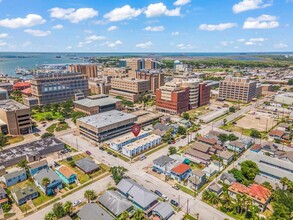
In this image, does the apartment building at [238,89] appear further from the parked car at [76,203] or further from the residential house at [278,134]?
the parked car at [76,203]

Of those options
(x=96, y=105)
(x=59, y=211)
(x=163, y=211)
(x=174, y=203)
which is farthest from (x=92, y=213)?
(x=96, y=105)

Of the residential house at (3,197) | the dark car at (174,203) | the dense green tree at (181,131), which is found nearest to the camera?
the residential house at (3,197)

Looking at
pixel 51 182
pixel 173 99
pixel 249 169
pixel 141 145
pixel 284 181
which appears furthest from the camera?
pixel 173 99

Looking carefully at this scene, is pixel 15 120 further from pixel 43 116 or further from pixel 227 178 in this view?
pixel 227 178

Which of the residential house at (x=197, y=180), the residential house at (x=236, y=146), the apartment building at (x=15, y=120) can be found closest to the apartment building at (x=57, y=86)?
the apartment building at (x=15, y=120)

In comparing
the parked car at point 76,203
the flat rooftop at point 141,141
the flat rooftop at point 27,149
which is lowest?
the parked car at point 76,203

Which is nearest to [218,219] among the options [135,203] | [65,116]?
[135,203]

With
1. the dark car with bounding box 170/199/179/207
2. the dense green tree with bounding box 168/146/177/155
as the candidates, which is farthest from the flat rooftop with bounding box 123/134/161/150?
the dark car with bounding box 170/199/179/207
